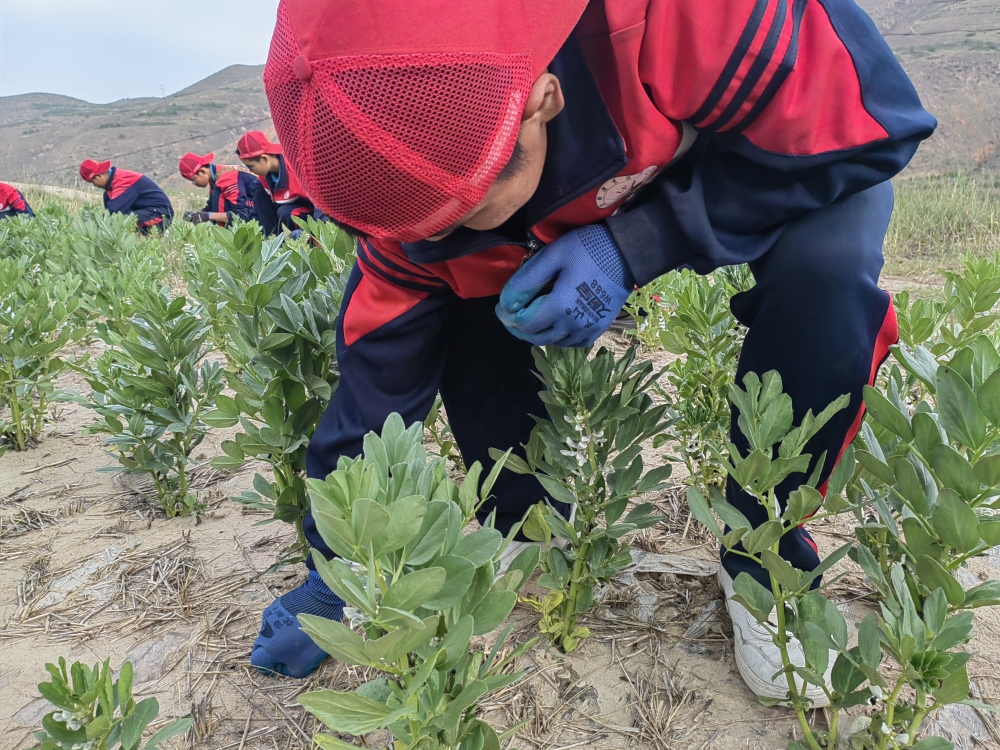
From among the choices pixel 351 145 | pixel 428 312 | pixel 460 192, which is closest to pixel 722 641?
pixel 428 312

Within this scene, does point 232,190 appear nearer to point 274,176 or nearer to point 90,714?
point 274,176

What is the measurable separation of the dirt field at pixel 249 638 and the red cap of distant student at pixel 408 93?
91 centimetres

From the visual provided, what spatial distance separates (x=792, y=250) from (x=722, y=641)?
0.76 meters

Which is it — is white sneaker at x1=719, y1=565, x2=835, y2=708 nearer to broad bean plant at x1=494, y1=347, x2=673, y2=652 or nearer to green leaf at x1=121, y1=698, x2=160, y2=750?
broad bean plant at x1=494, y1=347, x2=673, y2=652

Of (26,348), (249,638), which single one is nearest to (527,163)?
(249,638)

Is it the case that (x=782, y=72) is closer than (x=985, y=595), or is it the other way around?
(x=985, y=595)

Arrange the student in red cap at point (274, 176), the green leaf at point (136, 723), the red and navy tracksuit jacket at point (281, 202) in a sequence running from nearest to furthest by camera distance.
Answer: the green leaf at point (136, 723), the red and navy tracksuit jacket at point (281, 202), the student in red cap at point (274, 176)

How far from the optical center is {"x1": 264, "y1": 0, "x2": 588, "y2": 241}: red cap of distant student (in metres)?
0.81

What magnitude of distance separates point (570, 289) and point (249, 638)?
1037 mm

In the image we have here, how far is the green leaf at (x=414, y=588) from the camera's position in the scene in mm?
625

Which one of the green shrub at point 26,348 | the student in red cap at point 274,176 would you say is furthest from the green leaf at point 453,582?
the student in red cap at point 274,176

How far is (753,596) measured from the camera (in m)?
0.97

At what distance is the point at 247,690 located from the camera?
1354mm

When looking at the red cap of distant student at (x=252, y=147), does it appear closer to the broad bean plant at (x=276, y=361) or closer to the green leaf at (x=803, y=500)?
the broad bean plant at (x=276, y=361)
